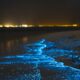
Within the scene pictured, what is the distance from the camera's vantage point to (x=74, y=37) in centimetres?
679

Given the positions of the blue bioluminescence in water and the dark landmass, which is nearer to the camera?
the blue bioluminescence in water

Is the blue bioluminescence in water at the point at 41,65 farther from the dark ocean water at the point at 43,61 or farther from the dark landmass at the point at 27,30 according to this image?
the dark landmass at the point at 27,30

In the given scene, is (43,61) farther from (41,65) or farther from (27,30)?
(27,30)

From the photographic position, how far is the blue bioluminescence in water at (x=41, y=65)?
131 inches

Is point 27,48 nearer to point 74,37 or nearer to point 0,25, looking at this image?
point 74,37

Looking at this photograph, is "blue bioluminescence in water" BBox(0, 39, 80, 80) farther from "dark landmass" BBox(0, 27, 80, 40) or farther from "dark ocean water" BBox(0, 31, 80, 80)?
"dark landmass" BBox(0, 27, 80, 40)

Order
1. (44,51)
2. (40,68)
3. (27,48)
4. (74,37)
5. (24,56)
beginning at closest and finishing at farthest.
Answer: (40,68)
(24,56)
(44,51)
(27,48)
(74,37)

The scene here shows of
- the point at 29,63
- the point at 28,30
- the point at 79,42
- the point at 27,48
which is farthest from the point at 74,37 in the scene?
the point at 29,63

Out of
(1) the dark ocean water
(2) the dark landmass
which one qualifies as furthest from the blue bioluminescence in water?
(2) the dark landmass

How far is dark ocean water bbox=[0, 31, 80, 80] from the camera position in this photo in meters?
3.39

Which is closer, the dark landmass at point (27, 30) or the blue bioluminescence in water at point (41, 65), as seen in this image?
the blue bioluminescence in water at point (41, 65)

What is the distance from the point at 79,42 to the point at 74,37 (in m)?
0.76

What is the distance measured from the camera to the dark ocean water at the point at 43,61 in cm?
339

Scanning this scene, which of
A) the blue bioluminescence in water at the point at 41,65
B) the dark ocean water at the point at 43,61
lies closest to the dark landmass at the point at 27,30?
the dark ocean water at the point at 43,61
